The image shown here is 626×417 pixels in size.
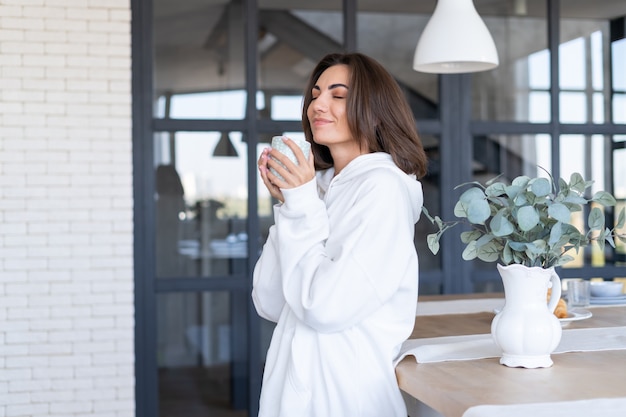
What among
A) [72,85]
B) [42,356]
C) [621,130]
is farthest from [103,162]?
[621,130]

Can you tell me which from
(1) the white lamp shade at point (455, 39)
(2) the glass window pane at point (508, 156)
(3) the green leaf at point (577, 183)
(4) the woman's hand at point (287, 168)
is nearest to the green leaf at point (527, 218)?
(3) the green leaf at point (577, 183)

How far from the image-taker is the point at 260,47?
504 cm

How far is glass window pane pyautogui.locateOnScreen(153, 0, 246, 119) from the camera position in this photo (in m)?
4.81

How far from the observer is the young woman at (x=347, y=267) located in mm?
1918

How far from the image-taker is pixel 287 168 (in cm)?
199

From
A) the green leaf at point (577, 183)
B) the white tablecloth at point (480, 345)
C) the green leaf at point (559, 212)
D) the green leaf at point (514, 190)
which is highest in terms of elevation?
the green leaf at point (577, 183)

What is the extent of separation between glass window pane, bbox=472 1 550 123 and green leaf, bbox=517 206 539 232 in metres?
4.93

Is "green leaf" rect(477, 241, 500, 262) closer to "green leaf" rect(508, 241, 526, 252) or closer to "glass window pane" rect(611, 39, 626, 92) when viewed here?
"green leaf" rect(508, 241, 526, 252)

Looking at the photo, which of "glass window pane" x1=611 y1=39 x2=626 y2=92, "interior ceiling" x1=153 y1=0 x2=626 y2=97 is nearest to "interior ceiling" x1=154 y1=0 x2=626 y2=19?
"interior ceiling" x1=153 y1=0 x2=626 y2=97

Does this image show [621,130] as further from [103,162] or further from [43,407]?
[43,407]

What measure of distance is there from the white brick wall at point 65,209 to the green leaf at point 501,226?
2.91 metres

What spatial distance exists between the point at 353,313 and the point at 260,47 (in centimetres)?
337

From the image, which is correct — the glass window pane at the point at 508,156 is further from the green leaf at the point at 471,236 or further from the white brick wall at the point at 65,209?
the green leaf at the point at 471,236

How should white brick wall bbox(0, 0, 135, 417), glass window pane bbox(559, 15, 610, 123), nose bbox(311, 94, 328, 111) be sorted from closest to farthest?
nose bbox(311, 94, 328, 111)
white brick wall bbox(0, 0, 135, 417)
glass window pane bbox(559, 15, 610, 123)
